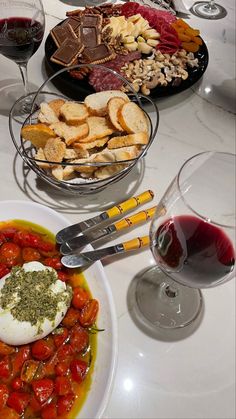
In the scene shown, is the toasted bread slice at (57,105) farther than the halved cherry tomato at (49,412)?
Yes

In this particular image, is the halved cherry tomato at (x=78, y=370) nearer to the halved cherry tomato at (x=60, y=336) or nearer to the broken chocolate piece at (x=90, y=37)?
the halved cherry tomato at (x=60, y=336)

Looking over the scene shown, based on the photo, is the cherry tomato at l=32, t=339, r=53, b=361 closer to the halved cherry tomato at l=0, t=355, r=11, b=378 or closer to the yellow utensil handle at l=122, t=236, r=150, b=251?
the halved cherry tomato at l=0, t=355, r=11, b=378

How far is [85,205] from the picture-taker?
1059 mm

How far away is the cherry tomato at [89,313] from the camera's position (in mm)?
803

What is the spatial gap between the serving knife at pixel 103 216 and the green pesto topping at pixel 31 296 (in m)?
0.11

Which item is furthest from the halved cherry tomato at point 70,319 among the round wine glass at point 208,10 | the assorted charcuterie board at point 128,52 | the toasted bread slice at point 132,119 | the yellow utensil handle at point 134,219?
the round wine glass at point 208,10

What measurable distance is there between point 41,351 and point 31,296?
0.10 meters

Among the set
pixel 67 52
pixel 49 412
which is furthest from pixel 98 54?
pixel 49 412

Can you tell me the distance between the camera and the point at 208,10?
183cm

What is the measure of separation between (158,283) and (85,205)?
278 mm

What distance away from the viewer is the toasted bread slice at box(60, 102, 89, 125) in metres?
1.04

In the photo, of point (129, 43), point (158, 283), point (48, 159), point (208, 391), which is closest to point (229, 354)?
point (208, 391)

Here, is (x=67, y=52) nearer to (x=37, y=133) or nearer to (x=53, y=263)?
(x=37, y=133)

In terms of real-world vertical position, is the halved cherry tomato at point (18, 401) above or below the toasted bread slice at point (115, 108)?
below
